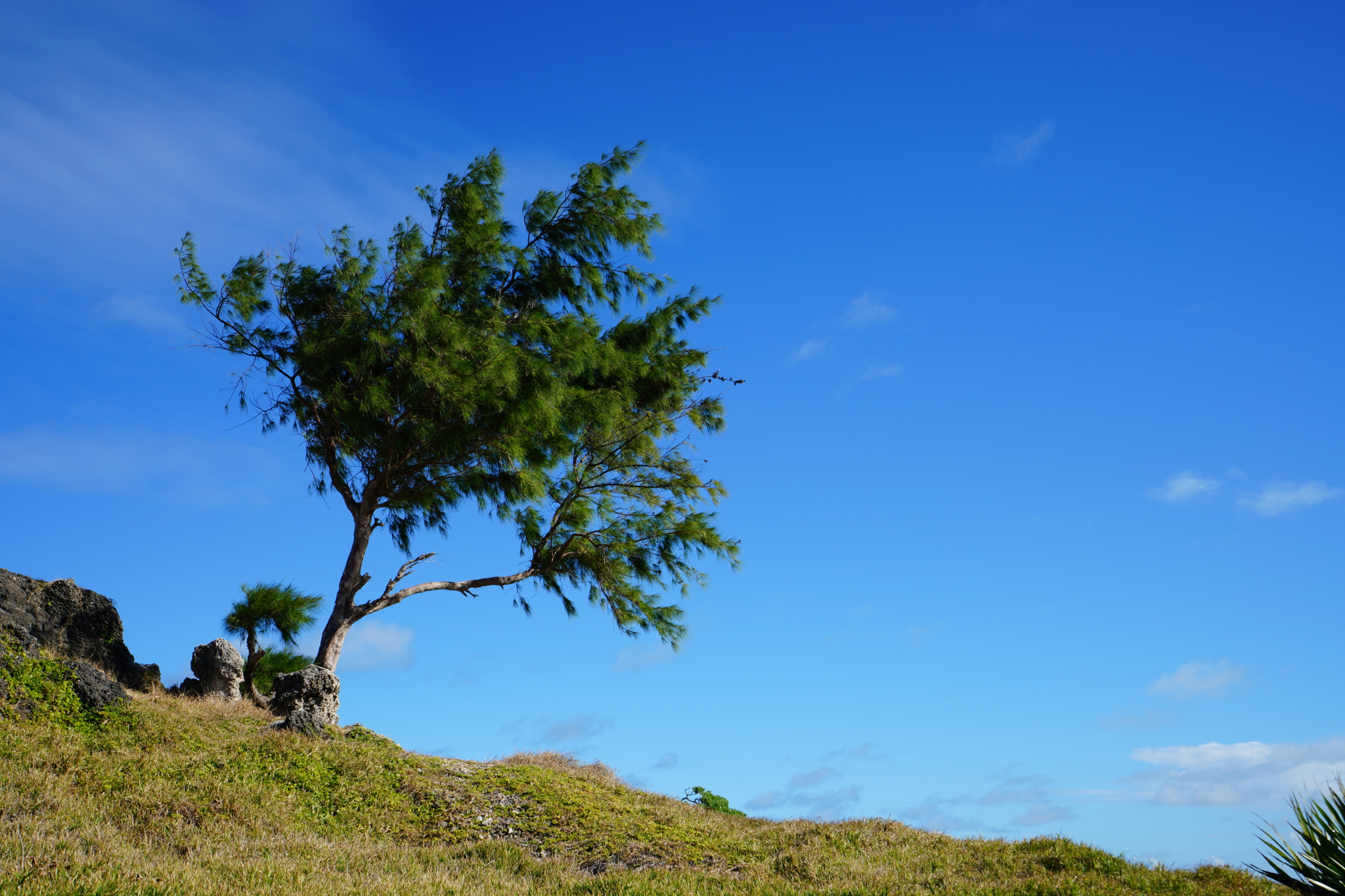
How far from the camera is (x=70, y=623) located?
13.5 m

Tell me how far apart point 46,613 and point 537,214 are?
11155 millimetres

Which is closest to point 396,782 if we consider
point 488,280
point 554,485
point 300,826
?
point 300,826

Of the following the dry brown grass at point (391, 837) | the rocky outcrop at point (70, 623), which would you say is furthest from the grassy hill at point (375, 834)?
the rocky outcrop at point (70, 623)

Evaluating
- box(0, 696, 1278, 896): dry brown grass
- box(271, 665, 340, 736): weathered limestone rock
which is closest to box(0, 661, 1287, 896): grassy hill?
box(0, 696, 1278, 896): dry brown grass

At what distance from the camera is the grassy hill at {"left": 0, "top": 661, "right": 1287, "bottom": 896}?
7.29 metres

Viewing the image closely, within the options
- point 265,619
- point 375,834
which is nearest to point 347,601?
Answer: point 265,619

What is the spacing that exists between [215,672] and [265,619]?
1.51 m

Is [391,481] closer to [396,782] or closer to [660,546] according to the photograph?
[660,546]

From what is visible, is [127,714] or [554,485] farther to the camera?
[554,485]

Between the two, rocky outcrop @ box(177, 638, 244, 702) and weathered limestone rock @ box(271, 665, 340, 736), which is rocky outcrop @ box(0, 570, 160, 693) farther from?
weathered limestone rock @ box(271, 665, 340, 736)

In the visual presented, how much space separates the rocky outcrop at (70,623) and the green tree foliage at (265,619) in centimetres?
203

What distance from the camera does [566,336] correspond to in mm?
17078

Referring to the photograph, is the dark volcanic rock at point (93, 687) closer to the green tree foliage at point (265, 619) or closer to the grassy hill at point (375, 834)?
the grassy hill at point (375, 834)

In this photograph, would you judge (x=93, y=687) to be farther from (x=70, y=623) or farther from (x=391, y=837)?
(x=391, y=837)
